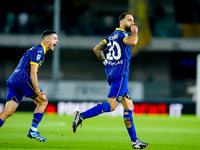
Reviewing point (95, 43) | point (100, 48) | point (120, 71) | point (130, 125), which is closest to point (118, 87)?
point (120, 71)

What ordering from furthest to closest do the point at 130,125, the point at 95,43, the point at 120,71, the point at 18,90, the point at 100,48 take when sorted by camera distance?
the point at 95,43 < the point at 18,90 < the point at 100,48 < the point at 130,125 < the point at 120,71

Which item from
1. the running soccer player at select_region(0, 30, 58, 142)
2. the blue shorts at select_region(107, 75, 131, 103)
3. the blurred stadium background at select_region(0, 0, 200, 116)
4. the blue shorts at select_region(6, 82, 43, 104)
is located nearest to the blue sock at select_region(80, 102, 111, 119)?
the blue shorts at select_region(107, 75, 131, 103)

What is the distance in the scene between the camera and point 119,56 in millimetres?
8039

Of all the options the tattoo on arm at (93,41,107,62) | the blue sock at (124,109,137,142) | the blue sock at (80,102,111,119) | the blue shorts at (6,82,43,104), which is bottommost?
the blue sock at (124,109,137,142)

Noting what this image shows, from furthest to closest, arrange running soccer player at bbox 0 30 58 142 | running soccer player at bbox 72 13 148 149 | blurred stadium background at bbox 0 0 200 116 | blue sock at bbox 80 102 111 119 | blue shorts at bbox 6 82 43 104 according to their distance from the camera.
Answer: blurred stadium background at bbox 0 0 200 116 → blue shorts at bbox 6 82 43 104 → running soccer player at bbox 0 30 58 142 → running soccer player at bbox 72 13 148 149 → blue sock at bbox 80 102 111 119

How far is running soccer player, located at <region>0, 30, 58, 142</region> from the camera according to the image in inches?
333

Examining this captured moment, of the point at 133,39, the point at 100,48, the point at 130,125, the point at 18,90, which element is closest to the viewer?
the point at 133,39

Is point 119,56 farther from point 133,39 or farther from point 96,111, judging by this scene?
point 96,111

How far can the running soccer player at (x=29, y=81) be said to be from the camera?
8.47 meters

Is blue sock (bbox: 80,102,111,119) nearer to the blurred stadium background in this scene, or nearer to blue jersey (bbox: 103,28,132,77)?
blue jersey (bbox: 103,28,132,77)

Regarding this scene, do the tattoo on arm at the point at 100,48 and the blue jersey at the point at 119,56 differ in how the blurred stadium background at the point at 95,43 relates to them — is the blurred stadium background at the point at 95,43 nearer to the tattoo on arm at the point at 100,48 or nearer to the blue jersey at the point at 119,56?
the tattoo on arm at the point at 100,48

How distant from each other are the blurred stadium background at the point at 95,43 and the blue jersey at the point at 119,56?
1532cm

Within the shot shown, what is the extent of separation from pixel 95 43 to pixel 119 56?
20.5 meters

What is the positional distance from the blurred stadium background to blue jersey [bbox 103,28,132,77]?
15319 mm
